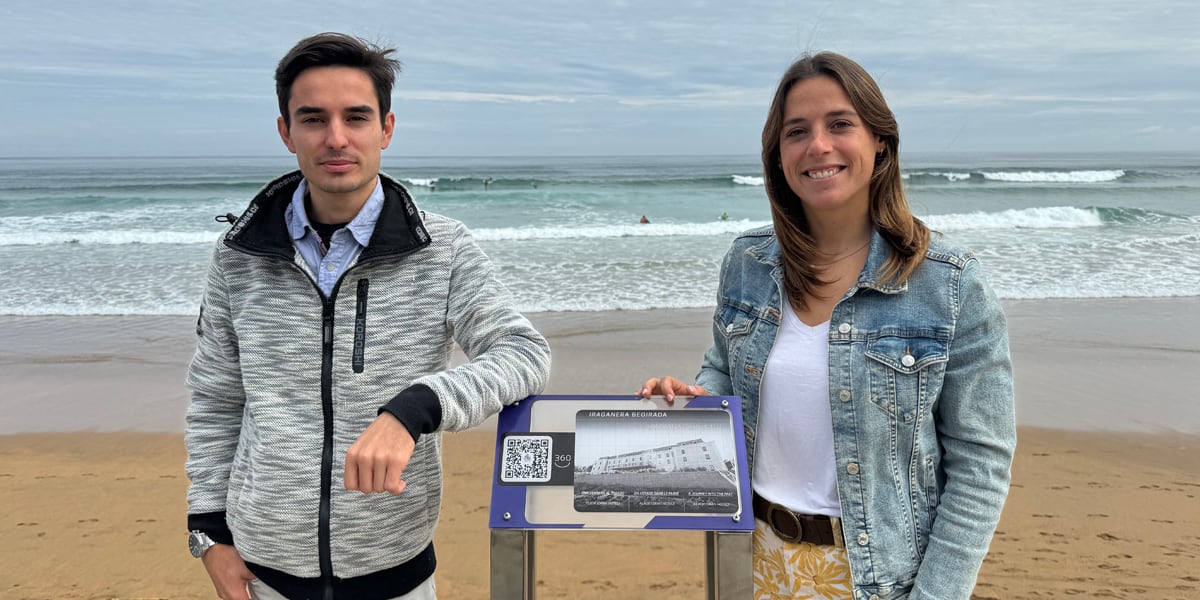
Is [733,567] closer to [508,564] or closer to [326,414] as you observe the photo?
[508,564]

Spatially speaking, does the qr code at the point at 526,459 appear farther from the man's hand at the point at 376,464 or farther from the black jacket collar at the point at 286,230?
the black jacket collar at the point at 286,230

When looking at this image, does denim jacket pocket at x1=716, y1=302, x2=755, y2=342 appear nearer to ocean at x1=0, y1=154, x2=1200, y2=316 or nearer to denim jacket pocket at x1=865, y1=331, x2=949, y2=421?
denim jacket pocket at x1=865, y1=331, x2=949, y2=421

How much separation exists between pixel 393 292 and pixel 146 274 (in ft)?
40.0

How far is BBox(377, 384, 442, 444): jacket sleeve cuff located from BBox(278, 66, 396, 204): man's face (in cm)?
61

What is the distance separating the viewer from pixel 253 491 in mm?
1785

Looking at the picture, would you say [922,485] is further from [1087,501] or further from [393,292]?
[1087,501]

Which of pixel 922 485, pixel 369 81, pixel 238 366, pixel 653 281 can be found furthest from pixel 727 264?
pixel 653 281

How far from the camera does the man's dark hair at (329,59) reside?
69.9 inches

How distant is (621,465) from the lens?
1636mm

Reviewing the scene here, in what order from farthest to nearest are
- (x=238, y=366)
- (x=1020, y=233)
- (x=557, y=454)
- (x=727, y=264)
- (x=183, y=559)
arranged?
(x=1020, y=233) < (x=183, y=559) < (x=727, y=264) < (x=238, y=366) < (x=557, y=454)

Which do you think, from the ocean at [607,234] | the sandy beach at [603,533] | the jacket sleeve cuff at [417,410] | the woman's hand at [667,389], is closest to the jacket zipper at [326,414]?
the jacket sleeve cuff at [417,410]

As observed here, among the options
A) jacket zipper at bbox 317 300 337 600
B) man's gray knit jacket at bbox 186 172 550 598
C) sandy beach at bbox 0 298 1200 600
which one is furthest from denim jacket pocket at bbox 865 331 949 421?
sandy beach at bbox 0 298 1200 600

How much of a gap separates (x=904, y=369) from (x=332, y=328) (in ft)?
4.23

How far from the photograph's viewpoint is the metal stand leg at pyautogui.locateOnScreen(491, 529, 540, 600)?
1496mm
